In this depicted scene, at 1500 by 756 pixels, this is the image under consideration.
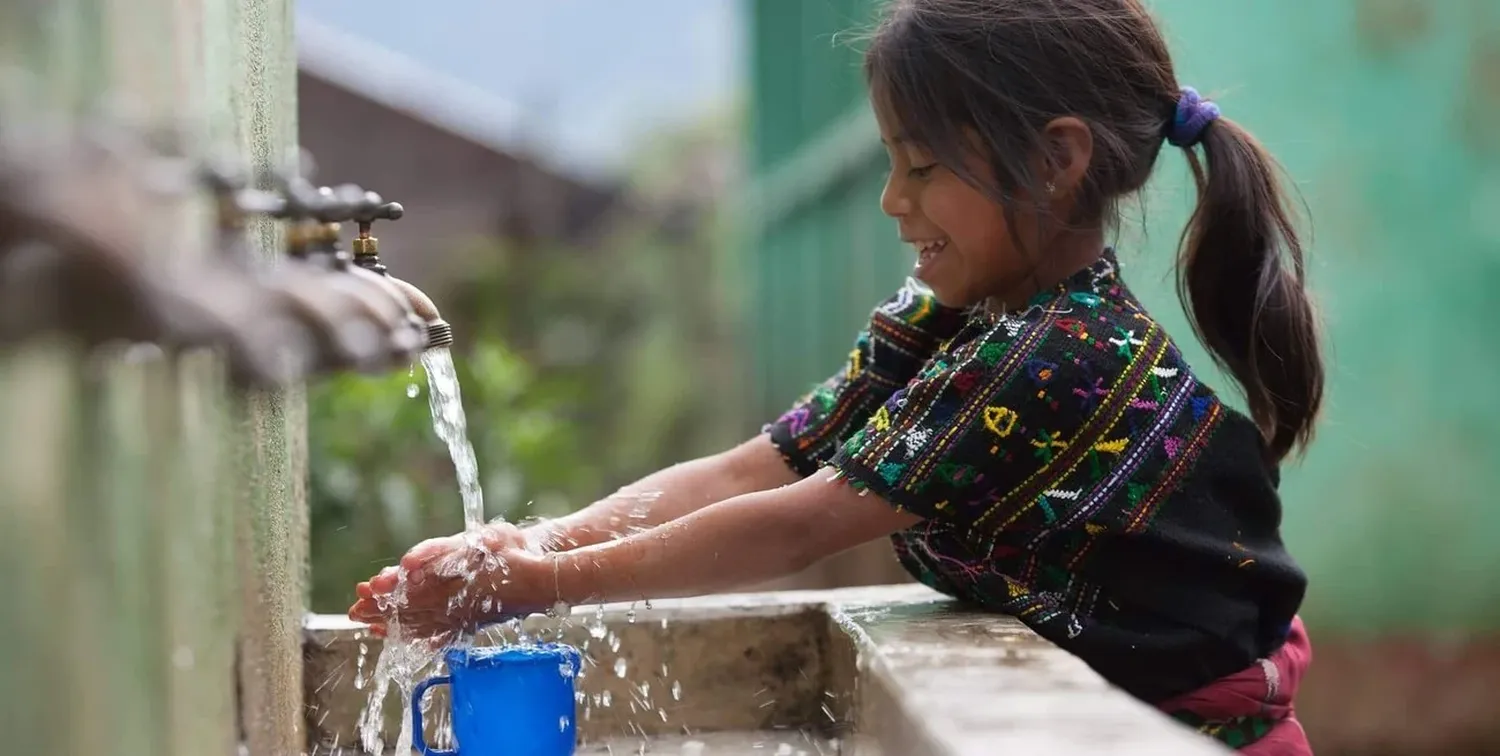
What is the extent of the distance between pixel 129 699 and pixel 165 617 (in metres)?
0.07

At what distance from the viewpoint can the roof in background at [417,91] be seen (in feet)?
24.4

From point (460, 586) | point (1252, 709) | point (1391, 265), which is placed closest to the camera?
point (460, 586)

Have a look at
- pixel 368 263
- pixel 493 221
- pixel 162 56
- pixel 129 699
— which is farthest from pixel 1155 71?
pixel 493 221

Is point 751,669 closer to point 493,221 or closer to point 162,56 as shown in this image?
point 162,56

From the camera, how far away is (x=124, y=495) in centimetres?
110

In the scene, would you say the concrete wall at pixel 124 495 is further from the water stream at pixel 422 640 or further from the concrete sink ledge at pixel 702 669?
the concrete sink ledge at pixel 702 669

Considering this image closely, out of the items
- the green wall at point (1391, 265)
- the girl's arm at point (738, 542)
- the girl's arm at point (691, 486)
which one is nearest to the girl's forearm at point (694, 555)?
the girl's arm at point (738, 542)

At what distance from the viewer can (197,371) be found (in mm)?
1169

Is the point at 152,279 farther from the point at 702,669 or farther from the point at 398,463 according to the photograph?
the point at 398,463

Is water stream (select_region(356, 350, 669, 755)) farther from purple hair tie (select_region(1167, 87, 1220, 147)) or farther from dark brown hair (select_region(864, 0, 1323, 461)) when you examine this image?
purple hair tie (select_region(1167, 87, 1220, 147))

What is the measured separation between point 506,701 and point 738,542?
1.01 feet

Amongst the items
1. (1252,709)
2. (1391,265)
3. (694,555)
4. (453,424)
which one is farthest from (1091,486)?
(1391,265)

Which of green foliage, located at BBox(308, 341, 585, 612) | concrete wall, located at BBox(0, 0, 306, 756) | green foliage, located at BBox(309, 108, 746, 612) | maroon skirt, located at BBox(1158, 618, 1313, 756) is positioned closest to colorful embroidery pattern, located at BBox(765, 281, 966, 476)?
maroon skirt, located at BBox(1158, 618, 1313, 756)

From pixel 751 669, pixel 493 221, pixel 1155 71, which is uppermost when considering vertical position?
pixel 493 221
